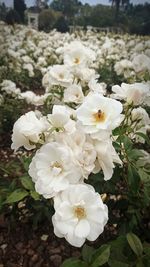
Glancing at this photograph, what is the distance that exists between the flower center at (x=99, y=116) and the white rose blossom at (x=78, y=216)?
0.19 metres

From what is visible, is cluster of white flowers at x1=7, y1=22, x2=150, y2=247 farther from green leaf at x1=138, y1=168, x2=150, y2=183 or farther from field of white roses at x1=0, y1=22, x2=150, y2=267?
green leaf at x1=138, y1=168, x2=150, y2=183

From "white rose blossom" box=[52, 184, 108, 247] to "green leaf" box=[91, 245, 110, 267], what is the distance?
0.20 m

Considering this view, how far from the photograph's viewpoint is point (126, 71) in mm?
3004

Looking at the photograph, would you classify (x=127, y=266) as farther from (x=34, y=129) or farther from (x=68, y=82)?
(x=68, y=82)

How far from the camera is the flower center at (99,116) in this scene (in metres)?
1.01

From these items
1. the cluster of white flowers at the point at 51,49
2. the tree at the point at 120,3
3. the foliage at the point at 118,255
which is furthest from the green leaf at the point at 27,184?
the tree at the point at 120,3

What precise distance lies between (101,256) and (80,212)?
228 mm

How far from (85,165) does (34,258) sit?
1.12 m

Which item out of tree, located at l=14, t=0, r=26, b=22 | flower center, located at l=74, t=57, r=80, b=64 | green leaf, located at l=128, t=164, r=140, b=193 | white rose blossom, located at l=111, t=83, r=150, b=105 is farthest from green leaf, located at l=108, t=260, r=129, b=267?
tree, located at l=14, t=0, r=26, b=22

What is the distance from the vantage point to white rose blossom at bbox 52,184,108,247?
92 centimetres

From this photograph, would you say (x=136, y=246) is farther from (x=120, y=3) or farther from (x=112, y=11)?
(x=112, y=11)

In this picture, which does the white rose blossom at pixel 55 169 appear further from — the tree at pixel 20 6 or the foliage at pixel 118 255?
the tree at pixel 20 6

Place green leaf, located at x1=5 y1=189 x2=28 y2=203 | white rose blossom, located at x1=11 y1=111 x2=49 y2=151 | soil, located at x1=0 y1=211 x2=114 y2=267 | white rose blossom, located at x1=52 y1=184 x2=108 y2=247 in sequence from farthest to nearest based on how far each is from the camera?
soil, located at x1=0 y1=211 x2=114 y2=267 < green leaf, located at x1=5 y1=189 x2=28 y2=203 < white rose blossom, located at x1=11 y1=111 x2=49 y2=151 < white rose blossom, located at x1=52 y1=184 x2=108 y2=247

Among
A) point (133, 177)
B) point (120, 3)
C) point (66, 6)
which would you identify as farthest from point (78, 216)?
point (66, 6)
